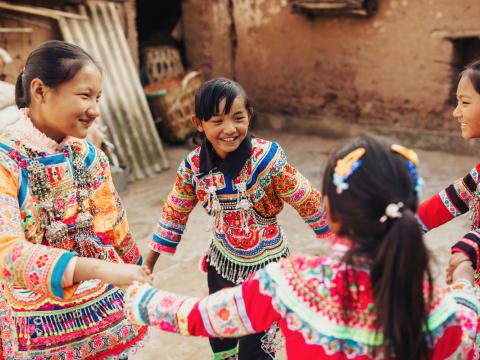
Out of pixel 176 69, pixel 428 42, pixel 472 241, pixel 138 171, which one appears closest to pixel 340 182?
pixel 472 241

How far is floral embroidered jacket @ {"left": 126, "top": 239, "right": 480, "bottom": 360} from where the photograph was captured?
135 cm

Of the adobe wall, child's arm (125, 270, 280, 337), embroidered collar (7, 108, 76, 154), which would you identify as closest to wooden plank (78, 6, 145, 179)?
the adobe wall

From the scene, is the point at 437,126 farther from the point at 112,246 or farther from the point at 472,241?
the point at 112,246

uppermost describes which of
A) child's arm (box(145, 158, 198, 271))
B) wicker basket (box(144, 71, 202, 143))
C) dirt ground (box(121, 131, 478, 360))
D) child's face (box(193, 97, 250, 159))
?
child's face (box(193, 97, 250, 159))

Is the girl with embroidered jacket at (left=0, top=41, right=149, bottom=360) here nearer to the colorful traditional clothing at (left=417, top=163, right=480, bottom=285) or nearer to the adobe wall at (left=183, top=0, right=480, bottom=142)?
the colorful traditional clothing at (left=417, top=163, right=480, bottom=285)

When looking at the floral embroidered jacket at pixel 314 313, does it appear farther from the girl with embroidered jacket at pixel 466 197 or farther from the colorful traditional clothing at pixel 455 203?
the colorful traditional clothing at pixel 455 203

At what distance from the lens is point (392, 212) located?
1265 millimetres

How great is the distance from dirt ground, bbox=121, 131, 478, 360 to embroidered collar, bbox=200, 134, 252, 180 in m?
0.82

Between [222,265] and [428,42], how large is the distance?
4.70 m

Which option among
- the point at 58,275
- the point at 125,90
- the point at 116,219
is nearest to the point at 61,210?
the point at 116,219

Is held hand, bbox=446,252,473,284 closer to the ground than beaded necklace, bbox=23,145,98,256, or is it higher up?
closer to the ground

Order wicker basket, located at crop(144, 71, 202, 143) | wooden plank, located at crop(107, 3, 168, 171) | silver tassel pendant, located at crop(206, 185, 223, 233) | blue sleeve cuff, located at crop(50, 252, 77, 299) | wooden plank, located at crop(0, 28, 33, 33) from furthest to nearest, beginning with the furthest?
wicker basket, located at crop(144, 71, 202, 143), wooden plank, located at crop(107, 3, 168, 171), wooden plank, located at crop(0, 28, 33, 33), silver tassel pendant, located at crop(206, 185, 223, 233), blue sleeve cuff, located at crop(50, 252, 77, 299)

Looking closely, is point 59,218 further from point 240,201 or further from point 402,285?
point 402,285

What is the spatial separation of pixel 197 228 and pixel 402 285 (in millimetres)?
3456
